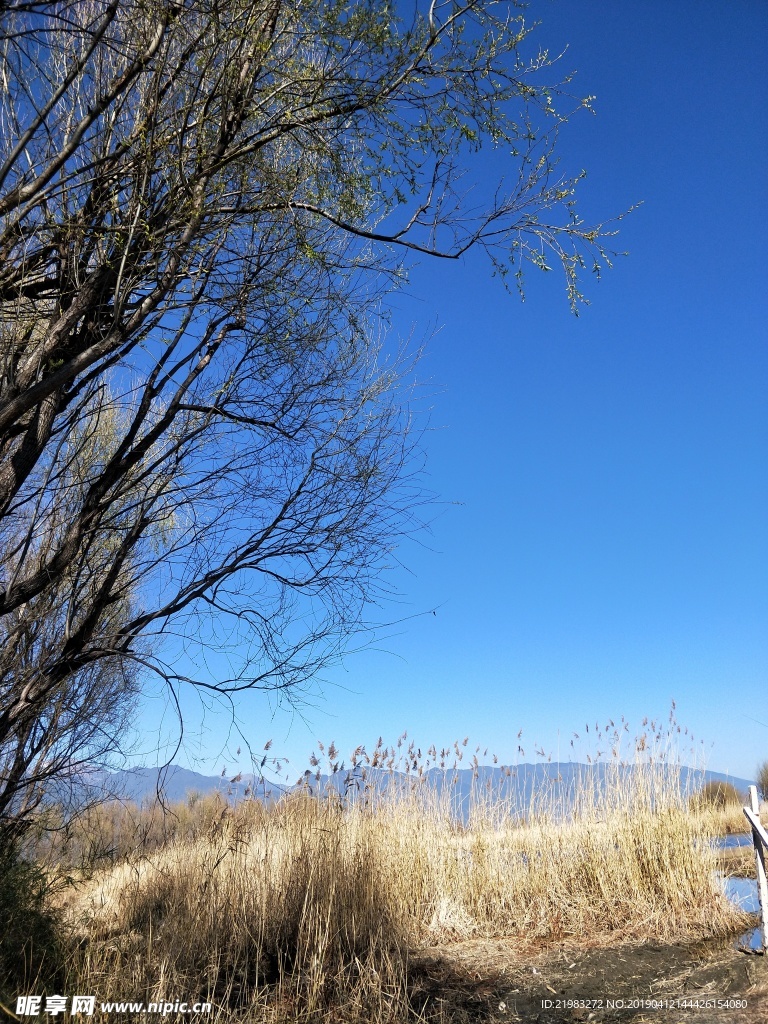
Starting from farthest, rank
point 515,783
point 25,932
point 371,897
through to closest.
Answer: point 515,783 < point 371,897 < point 25,932

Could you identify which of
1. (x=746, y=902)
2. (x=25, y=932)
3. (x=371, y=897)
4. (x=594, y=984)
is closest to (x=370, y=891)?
(x=371, y=897)

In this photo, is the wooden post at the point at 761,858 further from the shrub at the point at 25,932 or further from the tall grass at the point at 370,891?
the shrub at the point at 25,932

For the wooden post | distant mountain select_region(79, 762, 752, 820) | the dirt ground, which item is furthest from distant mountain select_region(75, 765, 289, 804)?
the wooden post

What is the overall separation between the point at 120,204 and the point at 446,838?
17.8ft

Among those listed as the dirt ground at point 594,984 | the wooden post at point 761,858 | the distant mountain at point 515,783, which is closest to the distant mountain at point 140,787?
the distant mountain at point 515,783

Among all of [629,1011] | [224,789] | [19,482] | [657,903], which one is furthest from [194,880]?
[657,903]

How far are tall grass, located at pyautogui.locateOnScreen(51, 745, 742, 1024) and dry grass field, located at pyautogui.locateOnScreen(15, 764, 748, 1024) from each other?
0.01 metres

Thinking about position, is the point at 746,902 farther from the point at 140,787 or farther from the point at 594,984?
the point at 140,787

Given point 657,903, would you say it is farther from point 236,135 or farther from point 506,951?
point 236,135

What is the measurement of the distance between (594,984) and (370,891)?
1.51 m

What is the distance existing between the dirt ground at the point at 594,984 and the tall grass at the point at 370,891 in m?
0.26

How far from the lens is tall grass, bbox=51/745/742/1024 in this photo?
3.69 meters

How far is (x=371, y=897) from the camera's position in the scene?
15.5 feet

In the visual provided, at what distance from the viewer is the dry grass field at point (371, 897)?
3.69 m
